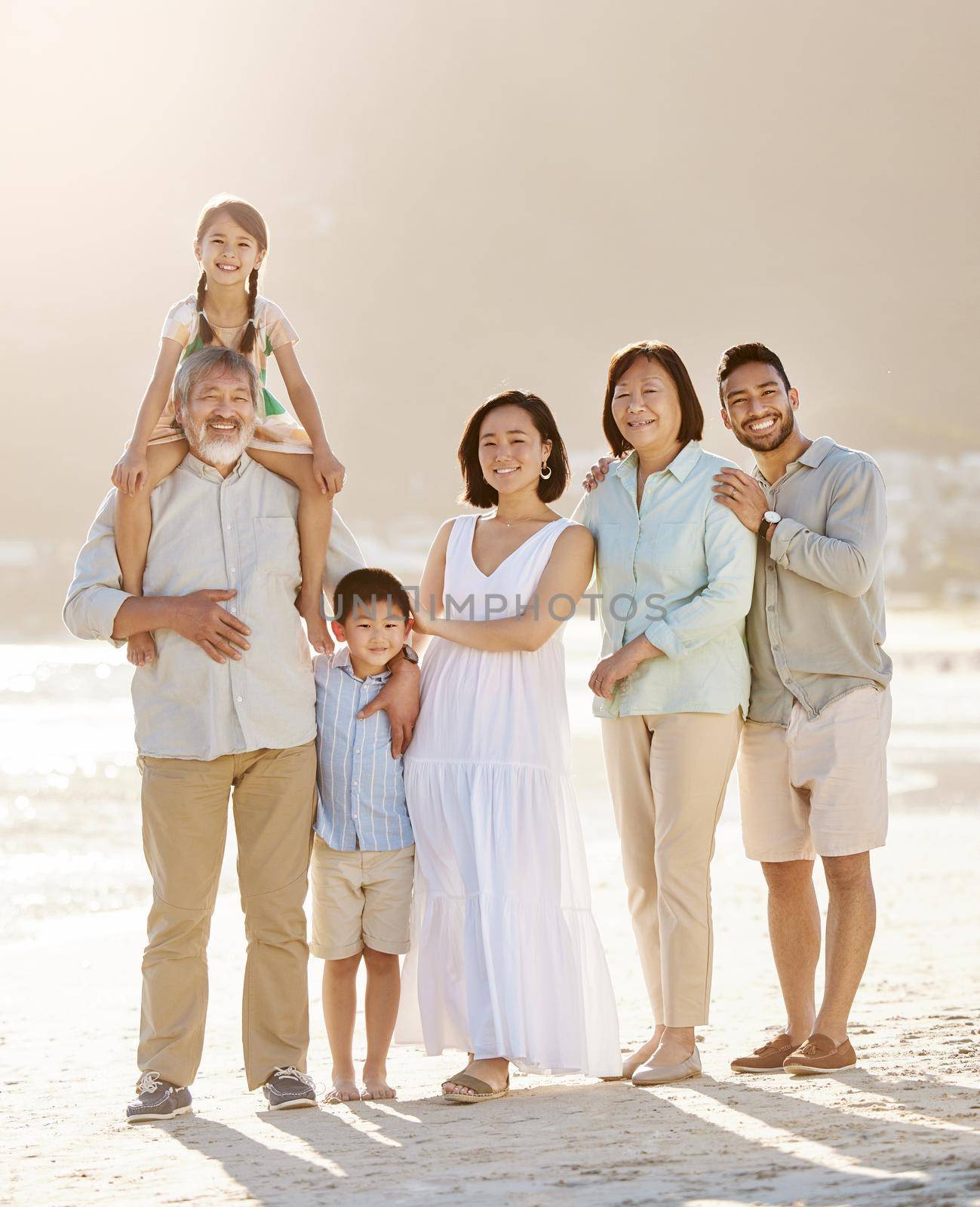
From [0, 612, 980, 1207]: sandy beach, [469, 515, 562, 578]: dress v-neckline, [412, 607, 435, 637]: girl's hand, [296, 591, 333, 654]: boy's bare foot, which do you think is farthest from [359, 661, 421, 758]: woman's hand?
[0, 612, 980, 1207]: sandy beach

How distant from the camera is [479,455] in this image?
15.0 ft

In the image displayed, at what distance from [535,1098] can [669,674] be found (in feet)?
4.56

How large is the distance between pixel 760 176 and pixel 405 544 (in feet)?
218

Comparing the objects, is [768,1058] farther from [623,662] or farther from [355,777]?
[355,777]

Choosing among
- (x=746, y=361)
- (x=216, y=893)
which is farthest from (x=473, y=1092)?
(x=746, y=361)

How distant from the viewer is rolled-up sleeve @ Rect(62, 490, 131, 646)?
163 inches

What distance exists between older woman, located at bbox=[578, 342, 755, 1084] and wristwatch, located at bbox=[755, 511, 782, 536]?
57mm

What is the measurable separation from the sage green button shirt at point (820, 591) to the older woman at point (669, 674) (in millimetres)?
110

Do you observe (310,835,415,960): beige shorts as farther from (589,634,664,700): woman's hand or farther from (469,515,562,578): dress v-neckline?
(469,515,562,578): dress v-neckline

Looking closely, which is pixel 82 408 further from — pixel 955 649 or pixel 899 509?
pixel 955 649

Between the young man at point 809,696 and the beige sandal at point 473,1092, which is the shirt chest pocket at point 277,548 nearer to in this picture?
the young man at point 809,696

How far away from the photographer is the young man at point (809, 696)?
172 inches

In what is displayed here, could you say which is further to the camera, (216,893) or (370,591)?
(370,591)

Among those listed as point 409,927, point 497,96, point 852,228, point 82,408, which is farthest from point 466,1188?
point 497,96
